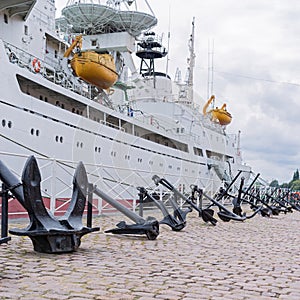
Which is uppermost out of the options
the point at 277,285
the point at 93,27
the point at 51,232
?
the point at 93,27

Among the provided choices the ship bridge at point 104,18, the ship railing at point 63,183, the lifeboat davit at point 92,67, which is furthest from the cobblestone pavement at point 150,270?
the ship bridge at point 104,18

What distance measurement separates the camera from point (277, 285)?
4.13m

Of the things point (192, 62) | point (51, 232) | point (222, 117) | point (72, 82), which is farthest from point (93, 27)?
point (51, 232)

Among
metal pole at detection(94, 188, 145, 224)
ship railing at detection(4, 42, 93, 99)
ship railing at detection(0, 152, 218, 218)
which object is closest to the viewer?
metal pole at detection(94, 188, 145, 224)

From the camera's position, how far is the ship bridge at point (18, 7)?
1541 centimetres

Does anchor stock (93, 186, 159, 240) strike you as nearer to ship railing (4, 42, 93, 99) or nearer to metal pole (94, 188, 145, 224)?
metal pole (94, 188, 145, 224)

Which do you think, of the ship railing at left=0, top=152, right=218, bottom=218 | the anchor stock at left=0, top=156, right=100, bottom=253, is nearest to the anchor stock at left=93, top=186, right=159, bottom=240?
the anchor stock at left=0, top=156, right=100, bottom=253

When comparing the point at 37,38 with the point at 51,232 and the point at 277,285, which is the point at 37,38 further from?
the point at 277,285

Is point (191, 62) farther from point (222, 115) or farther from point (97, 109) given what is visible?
point (97, 109)

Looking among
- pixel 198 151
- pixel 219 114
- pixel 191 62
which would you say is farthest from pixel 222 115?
pixel 198 151

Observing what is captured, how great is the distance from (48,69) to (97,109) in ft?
9.32

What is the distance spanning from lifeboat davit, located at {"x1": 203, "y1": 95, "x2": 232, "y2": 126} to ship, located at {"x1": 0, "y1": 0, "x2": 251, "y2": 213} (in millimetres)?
93

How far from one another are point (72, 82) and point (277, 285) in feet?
58.5

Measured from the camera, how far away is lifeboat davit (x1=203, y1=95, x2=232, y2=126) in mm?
37688
